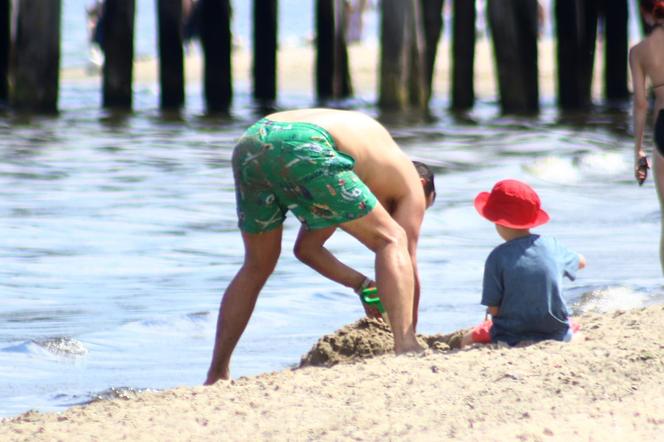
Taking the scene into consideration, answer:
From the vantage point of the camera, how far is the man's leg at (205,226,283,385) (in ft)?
15.1

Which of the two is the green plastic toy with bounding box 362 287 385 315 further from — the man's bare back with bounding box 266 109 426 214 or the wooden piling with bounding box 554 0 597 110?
the wooden piling with bounding box 554 0 597 110

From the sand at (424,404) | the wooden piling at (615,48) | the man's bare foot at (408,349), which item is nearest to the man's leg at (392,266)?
the man's bare foot at (408,349)

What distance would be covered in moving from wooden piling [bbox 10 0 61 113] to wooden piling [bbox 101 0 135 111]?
0.65 m

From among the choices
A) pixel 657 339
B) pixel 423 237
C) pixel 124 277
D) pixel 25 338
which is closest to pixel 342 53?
pixel 423 237

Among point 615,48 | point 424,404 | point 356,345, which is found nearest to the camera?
point 424,404

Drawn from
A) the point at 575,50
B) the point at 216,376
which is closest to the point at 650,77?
the point at 216,376

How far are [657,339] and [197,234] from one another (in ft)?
15.3

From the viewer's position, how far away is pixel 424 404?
12.5ft

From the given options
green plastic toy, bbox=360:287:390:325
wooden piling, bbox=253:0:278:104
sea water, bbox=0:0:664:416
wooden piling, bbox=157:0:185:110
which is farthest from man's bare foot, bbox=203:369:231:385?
wooden piling, bbox=253:0:278:104

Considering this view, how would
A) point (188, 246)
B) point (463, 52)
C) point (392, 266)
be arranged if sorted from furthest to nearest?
point (463, 52) < point (188, 246) < point (392, 266)

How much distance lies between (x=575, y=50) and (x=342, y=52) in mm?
3556

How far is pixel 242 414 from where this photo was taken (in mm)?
3812

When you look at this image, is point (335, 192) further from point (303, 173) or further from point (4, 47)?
point (4, 47)

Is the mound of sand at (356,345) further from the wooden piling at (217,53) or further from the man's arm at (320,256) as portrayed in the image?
the wooden piling at (217,53)
